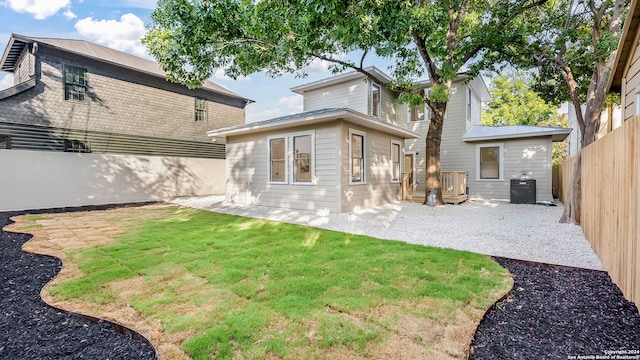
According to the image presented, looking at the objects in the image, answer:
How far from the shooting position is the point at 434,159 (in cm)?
960

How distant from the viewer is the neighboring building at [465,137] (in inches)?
424

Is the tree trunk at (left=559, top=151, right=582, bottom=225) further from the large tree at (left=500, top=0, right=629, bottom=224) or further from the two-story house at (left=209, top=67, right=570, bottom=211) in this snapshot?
the two-story house at (left=209, top=67, right=570, bottom=211)

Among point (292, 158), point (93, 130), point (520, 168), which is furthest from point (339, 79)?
point (93, 130)

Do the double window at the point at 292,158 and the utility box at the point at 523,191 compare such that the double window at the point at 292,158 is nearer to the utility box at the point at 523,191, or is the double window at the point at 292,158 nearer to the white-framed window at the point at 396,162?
the white-framed window at the point at 396,162

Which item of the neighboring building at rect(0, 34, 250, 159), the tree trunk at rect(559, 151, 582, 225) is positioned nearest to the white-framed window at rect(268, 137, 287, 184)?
the neighboring building at rect(0, 34, 250, 159)

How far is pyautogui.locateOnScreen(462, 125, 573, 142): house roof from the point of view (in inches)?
403

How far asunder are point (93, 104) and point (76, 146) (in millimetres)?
1768

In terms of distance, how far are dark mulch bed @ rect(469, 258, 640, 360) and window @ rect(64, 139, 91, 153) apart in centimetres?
1360

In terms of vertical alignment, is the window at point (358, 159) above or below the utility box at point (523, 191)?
above

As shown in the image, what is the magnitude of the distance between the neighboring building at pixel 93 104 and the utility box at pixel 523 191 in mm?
13848

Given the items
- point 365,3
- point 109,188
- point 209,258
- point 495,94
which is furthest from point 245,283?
point 495,94

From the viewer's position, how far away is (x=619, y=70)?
207 inches

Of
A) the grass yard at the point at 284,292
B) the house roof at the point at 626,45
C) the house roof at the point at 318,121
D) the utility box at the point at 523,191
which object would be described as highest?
the house roof at the point at 626,45

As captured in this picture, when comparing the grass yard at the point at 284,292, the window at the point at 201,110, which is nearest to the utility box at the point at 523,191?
the grass yard at the point at 284,292
